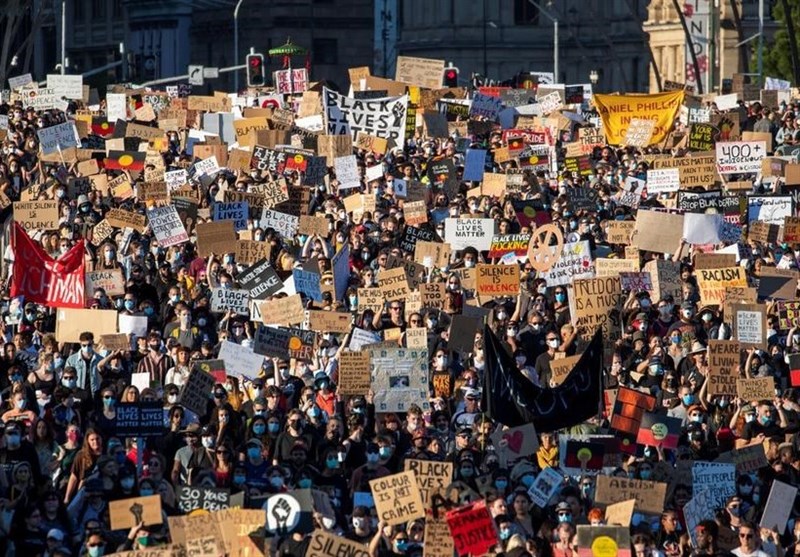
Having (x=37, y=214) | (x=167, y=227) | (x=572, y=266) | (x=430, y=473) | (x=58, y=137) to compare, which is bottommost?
(x=430, y=473)

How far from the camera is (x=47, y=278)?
24000 mm

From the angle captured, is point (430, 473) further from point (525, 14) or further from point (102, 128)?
point (525, 14)

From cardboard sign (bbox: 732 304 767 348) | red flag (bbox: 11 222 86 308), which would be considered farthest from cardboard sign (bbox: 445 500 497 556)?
red flag (bbox: 11 222 86 308)

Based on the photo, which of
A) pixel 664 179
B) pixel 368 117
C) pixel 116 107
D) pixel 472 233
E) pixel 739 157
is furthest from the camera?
pixel 116 107

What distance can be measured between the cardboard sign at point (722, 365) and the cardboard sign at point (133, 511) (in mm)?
5601

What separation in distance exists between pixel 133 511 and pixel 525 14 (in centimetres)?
8807

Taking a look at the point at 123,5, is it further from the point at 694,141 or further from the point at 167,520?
the point at 167,520

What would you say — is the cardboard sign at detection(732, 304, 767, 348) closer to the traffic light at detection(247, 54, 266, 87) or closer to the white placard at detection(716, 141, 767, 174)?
the white placard at detection(716, 141, 767, 174)

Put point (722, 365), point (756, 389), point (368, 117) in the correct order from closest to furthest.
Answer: point (756, 389), point (722, 365), point (368, 117)

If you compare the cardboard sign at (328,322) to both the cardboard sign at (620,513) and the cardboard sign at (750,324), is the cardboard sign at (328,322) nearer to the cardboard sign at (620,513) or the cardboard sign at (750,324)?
the cardboard sign at (750,324)

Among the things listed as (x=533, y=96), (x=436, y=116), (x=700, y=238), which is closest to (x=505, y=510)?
(x=700, y=238)

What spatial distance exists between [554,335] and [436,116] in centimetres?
1364

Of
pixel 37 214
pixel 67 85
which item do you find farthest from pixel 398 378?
pixel 67 85

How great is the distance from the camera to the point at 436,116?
3556 cm
